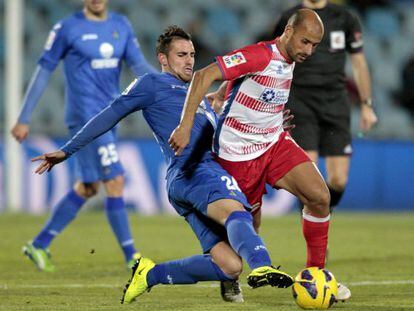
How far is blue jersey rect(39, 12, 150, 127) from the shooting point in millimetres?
8664

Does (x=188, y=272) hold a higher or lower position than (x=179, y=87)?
lower

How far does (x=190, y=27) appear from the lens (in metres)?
15.7

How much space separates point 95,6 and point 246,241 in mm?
3653

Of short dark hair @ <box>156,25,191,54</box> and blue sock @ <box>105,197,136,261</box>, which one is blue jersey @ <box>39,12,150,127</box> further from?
short dark hair @ <box>156,25,191,54</box>

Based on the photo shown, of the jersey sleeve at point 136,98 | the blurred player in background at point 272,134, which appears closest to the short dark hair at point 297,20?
the blurred player in background at point 272,134

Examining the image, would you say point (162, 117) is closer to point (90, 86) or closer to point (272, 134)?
point (272, 134)

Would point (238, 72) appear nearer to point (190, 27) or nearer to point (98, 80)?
point (98, 80)

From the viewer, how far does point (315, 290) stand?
570 cm

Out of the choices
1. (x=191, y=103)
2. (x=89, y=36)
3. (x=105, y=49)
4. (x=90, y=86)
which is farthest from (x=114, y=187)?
(x=191, y=103)

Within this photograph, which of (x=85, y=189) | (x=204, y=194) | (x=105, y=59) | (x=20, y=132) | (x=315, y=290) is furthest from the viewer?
(x=85, y=189)

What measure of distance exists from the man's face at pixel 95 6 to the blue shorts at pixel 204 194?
295 cm

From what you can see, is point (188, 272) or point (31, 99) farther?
point (31, 99)

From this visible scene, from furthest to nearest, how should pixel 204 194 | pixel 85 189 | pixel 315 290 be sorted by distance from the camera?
pixel 85 189 → pixel 204 194 → pixel 315 290

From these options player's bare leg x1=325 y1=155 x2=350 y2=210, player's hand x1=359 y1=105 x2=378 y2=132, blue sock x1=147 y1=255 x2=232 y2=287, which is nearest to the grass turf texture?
blue sock x1=147 y1=255 x2=232 y2=287
